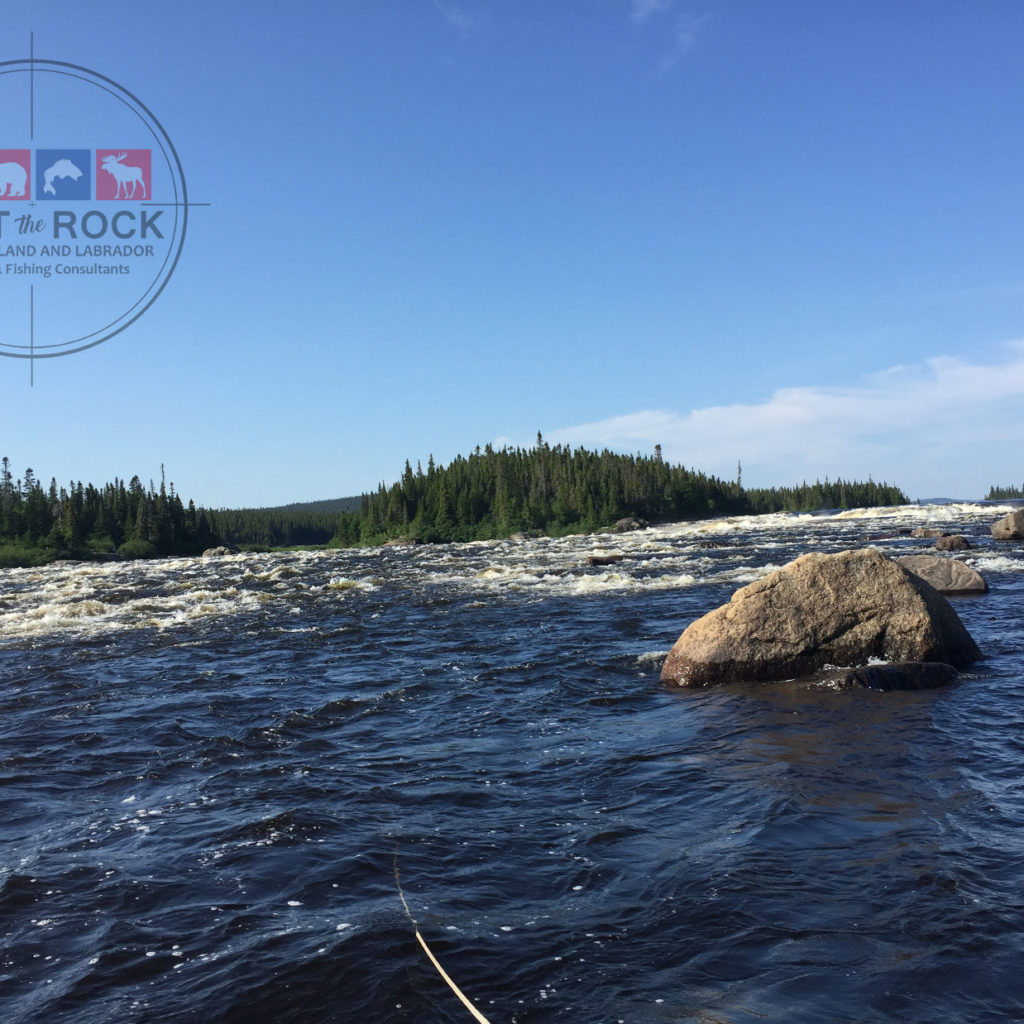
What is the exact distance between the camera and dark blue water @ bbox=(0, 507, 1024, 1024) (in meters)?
4.52

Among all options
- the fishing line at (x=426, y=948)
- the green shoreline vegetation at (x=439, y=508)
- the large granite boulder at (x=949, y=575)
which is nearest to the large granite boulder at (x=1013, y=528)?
the large granite boulder at (x=949, y=575)

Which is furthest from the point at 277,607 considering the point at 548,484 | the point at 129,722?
the point at 548,484

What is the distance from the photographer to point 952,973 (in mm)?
4414

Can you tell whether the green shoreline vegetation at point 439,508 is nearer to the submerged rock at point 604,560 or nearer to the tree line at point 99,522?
the tree line at point 99,522

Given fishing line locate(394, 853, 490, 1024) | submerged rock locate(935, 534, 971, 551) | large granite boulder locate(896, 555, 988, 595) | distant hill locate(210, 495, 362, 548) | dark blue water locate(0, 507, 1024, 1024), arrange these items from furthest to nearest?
distant hill locate(210, 495, 362, 548), submerged rock locate(935, 534, 971, 551), large granite boulder locate(896, 555, 988, 595), dark blue water locate(0, 507, 1024, 1024), fishing line locate(394, 853, 490, 1024)

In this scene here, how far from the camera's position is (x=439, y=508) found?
129625 mm

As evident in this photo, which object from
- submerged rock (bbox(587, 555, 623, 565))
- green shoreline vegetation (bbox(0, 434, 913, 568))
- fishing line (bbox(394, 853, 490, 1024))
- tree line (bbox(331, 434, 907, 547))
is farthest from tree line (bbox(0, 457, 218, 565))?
fishing line (bbox(394, 853, 490, 1024))

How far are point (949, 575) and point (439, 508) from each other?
368 feet

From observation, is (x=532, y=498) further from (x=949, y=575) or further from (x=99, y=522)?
(x=949, y=575)

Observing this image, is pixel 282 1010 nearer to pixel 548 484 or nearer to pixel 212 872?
pixel 212 872

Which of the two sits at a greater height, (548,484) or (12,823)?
(548,484)

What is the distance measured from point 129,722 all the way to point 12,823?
384 cm

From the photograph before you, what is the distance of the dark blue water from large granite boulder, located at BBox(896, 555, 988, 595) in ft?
20.0

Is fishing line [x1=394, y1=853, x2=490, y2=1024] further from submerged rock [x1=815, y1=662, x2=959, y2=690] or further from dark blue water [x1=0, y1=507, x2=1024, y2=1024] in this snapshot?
submerged rock [x1=815, y1=662, x2=959, y2=690]
